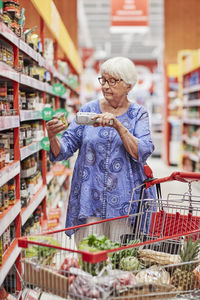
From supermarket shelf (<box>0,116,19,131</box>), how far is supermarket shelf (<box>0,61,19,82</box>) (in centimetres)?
26

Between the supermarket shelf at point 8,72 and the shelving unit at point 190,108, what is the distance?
708cm

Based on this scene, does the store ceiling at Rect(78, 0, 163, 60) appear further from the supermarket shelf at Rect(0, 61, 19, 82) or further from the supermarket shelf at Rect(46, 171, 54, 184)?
the supermarket shelf at Rect(0, 61, 19, 82)

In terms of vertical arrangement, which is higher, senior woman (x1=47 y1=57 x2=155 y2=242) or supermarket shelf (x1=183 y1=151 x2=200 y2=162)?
senior woman (x1=47 y1=57 x2=155 y2=242)

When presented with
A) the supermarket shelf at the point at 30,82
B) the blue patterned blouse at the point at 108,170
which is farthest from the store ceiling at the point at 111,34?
the blue patterned blouse at the point at 108,170

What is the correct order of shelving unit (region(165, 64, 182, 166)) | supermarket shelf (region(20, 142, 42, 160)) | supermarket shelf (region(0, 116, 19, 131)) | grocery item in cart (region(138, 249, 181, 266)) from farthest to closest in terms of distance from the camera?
shelving unit (region(165, 64, 182, 166))
supermarket shelf (region(20, 142, 42, 160))
supermarket shelf (region(0, 116, 19, 131))
grocery item in cart (region(138, 249, 181, 266))

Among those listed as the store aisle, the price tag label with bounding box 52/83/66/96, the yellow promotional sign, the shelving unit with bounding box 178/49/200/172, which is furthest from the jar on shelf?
the shelving unit with bounding box 178/49/200/172

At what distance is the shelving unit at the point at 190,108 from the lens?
10195mm

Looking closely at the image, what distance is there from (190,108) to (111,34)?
12051mm

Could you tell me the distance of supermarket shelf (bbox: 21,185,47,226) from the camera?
11.8ft

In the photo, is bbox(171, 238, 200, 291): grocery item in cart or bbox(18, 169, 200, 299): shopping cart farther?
bbox(171, 238, 200, 291): grocery item in cart

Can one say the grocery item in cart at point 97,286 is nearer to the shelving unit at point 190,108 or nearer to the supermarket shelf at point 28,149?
the supermarket shelf at point 28,149

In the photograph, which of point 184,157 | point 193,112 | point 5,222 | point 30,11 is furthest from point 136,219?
point 184,157

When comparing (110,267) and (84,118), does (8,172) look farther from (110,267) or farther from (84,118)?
(110,267)

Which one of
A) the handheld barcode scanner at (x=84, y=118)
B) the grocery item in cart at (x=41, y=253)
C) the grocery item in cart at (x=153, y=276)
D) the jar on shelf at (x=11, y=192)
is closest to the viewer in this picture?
the grocery item in cart at (x=41, y=253)
